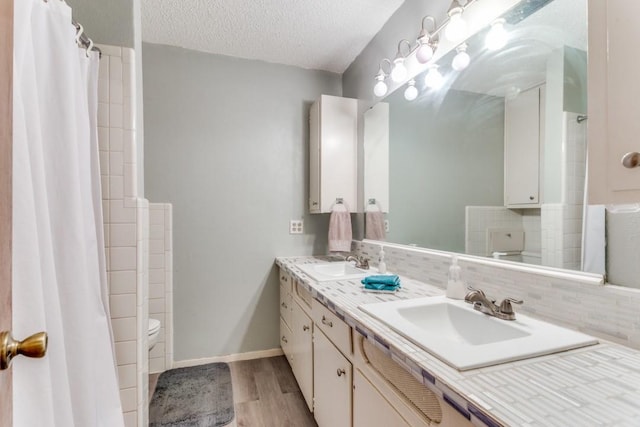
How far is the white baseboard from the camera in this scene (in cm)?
228

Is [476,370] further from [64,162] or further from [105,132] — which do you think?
[105,132]

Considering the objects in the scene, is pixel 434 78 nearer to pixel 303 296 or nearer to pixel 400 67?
pixel 400 67

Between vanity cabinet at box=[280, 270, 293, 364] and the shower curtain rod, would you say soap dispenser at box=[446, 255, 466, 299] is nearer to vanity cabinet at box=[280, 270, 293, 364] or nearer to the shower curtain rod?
vanity cabinet at box=[280, 270, 293, 364]

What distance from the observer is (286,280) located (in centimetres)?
226

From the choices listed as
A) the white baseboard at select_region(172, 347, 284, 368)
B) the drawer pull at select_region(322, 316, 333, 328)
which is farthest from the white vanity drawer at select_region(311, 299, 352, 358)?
the white baseboard at select_region(172, 347, 284, 368)

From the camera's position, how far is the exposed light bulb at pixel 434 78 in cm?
158

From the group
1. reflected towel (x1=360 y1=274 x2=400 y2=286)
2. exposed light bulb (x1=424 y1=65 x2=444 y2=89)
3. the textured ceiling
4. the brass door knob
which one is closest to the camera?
the brass door knob

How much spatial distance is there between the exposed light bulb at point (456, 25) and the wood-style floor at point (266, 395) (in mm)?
2138

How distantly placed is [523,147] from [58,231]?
5.60 feet

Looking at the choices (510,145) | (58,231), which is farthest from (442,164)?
(58,231)

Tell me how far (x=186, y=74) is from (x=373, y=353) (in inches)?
93.7

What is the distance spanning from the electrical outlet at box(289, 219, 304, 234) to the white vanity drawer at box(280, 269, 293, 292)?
371mm

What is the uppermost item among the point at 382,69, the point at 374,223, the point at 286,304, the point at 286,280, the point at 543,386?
the point at 382,69

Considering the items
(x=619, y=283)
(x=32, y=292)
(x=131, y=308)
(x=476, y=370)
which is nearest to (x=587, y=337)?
(x=619, y=283)
